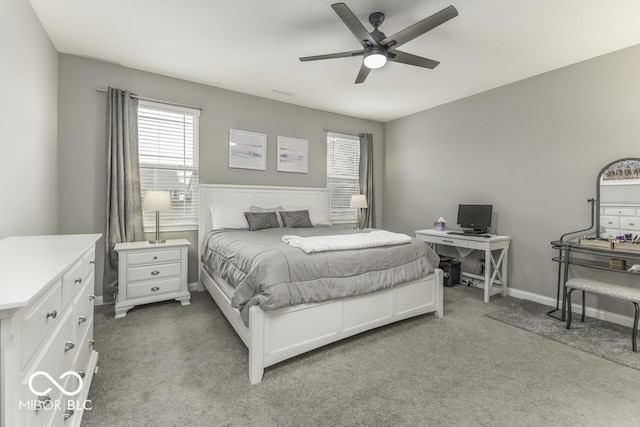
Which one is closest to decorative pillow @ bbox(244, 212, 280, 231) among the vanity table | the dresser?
the dresser

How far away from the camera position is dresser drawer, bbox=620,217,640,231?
2.76 m

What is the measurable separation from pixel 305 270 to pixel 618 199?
3.22 metres

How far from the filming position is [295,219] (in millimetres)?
3881

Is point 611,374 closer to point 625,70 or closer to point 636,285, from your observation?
point 636,285

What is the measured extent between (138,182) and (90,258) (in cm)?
185

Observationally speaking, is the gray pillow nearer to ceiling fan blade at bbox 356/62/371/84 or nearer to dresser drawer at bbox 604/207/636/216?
ceiling fan blade at bbox 356/62/371/84

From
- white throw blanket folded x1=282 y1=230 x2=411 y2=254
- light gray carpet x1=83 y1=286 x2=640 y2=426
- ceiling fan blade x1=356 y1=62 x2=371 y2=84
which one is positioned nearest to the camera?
light gray carpet x1=83 y1=286 x2=640 y2=426

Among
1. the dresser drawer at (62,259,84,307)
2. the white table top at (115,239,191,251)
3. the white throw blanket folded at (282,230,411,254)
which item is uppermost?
the white throw blanket folded at (282,230,411,254)

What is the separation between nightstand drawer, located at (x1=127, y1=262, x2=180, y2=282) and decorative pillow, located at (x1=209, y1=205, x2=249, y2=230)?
0.66 metres

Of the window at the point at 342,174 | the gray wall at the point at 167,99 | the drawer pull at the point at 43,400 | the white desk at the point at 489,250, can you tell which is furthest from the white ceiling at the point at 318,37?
the drawer pull at the point at 43,400

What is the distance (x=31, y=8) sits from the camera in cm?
228

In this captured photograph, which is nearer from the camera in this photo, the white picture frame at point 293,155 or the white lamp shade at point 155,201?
the white lamp shade at point 155,201

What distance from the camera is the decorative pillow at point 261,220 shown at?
11.6ft

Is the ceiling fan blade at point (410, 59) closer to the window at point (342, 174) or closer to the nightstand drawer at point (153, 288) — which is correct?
the window at point (342, 174)
